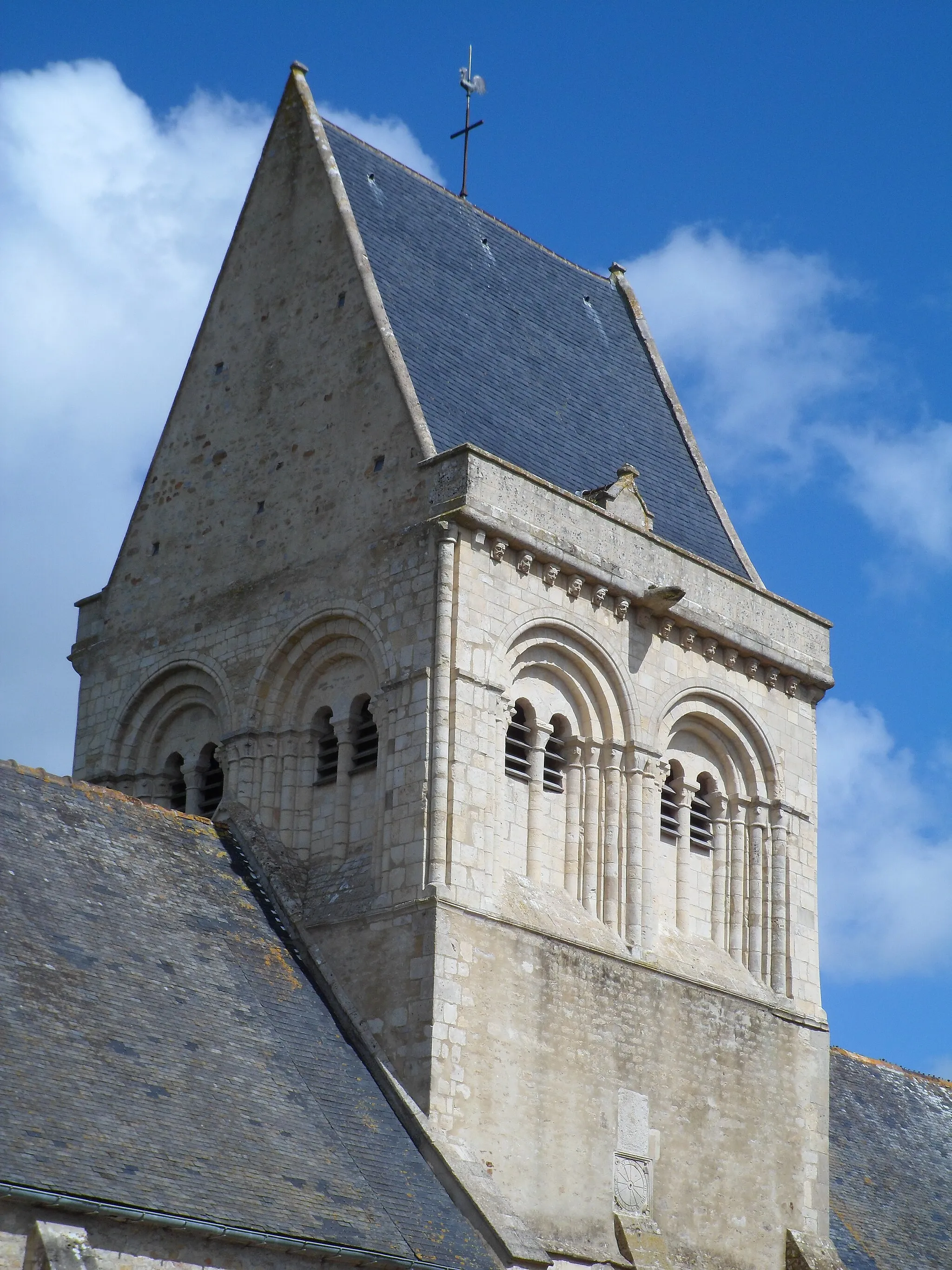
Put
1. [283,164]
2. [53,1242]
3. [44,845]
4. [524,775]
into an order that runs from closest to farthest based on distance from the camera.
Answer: [53,1242], [44,845], [524,775], [283,164]

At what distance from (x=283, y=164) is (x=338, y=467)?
16.0 ft

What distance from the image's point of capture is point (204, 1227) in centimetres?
1725

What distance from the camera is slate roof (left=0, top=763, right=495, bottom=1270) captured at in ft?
57.6

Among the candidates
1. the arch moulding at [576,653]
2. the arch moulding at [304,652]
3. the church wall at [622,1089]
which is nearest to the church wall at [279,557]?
the arch moulding at [304,652]

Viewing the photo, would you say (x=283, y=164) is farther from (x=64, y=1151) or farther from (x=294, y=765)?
(x=64, y=1151)

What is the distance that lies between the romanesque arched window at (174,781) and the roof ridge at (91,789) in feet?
6.56

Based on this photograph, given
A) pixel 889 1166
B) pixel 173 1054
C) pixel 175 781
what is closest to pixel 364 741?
pixel 175 781

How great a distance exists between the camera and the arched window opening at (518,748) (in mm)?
23500

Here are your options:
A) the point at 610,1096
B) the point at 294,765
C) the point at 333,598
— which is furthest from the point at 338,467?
the point at 610,1096

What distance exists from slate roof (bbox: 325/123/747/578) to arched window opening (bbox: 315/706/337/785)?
10.9ft

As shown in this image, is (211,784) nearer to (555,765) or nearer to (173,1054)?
(555,765)

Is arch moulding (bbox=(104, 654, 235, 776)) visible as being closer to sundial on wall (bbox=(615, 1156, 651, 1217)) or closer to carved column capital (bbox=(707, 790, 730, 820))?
carved column capital (bbox=(707, 790, 730, 820))

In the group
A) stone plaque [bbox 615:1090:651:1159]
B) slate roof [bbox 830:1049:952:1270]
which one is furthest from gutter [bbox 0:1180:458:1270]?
slate roof [bbox 830:1049:952:1270]

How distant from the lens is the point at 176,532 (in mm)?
26656
